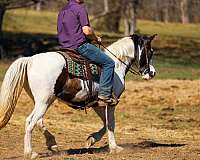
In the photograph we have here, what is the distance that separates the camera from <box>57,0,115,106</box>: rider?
1076cm

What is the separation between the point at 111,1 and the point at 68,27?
47.2 metres

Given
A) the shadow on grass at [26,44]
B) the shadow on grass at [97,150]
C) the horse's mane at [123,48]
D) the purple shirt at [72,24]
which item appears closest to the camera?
the purple shirt at [72,24]

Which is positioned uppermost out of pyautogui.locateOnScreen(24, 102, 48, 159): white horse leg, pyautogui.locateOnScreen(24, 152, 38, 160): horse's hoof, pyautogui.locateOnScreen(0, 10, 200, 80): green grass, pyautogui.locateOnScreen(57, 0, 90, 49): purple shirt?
pyautogui.locateOnScreen(57, 0, 90, 49): purple shirt

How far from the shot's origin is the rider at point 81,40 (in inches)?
424

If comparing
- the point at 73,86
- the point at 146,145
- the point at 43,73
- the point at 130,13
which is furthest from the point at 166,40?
the point at 43,73

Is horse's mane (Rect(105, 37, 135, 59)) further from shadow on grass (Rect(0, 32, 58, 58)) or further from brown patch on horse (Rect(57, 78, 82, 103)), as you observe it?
shadow on grass (Rect(0, 32, 58, 58))

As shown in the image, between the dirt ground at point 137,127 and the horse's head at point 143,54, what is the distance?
1380 millimetres

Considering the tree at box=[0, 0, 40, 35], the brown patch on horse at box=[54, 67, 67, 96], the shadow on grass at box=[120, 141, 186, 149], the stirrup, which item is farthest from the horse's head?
the tree at box=[0, 0, 40, 35]

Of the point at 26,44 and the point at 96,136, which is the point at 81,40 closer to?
the point at 96,136

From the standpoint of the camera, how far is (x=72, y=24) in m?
10.8

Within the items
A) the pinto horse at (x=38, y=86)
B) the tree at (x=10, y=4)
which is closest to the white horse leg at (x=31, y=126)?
the pinto horse at (x=38, y=86)

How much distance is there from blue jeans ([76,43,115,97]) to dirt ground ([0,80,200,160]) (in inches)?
42.7

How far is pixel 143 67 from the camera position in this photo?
1179 cm

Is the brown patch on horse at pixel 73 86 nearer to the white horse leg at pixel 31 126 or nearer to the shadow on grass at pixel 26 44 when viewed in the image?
the white horse leg at pixel 31 126
